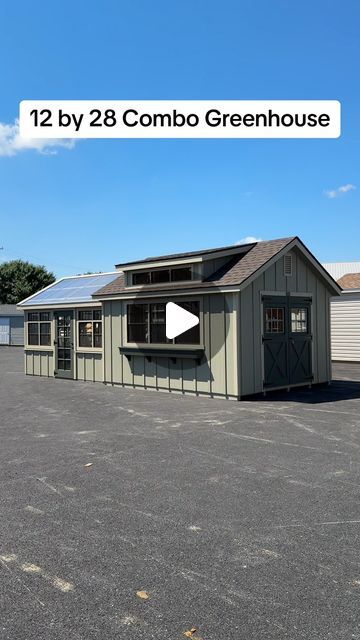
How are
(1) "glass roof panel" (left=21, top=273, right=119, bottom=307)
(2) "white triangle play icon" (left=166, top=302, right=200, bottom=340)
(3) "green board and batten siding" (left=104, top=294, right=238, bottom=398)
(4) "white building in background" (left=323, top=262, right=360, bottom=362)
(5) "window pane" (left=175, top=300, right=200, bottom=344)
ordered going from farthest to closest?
(4) "white building in background" (left=323, top=262, right=360, bottom=362) → (1) "glass roof panel" (left=21, top=273, right=119, bottom=307) → (2) "white triangle play icon" (left=166, top=302, right=200, bottom=340) → (5) "window pane" (left=175, top=300, right=200, bottom=344) → (3) "green board and batten siding" (left=104, top=294, right=238, bottom=398)

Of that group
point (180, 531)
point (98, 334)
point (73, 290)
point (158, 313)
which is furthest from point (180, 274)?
point (180, 531)

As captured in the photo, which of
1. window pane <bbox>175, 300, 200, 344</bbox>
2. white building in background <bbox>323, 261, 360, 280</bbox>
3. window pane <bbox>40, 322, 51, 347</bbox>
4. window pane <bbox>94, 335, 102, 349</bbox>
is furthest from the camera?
white building in background <bbox>323, 261, 360, 280</bbox>

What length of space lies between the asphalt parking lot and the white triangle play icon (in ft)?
15.0

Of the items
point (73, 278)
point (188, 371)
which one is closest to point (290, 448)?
point (188, 371)

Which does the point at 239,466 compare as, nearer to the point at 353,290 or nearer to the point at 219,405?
the point at 219,405

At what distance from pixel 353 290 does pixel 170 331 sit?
484 inches

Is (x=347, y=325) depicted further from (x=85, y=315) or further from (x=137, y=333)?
(x=85, y=315)

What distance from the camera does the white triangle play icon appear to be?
13.7 m

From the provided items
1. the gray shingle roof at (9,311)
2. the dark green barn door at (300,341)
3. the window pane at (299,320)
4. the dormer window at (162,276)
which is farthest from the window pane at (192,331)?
the gray shingle roof at (9,311)

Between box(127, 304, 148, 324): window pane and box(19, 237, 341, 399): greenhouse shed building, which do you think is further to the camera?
box(127, 304, 148, 324): window pane

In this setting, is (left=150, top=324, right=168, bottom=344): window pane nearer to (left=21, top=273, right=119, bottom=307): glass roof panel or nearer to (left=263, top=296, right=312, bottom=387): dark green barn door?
(left=263, top=296, right=312, bottom=387): dark green barn door

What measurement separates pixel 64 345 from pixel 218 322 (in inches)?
304

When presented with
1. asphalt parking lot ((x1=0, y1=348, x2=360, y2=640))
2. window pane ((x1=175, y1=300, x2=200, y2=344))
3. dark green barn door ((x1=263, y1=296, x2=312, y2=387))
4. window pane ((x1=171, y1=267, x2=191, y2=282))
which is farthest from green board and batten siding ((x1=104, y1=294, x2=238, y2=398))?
asphalt parking lot ((x1=0, y1=348, x2=360, y2=640))

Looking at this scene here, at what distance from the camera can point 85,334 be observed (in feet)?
58.3
